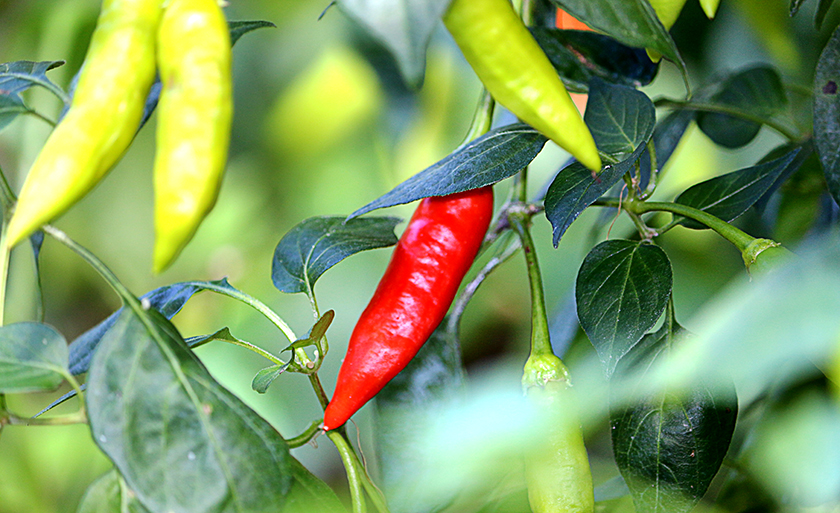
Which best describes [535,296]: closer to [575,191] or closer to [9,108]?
Result: [575,191]

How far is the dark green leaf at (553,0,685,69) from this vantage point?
0.31m

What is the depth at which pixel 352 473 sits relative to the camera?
1.17ft

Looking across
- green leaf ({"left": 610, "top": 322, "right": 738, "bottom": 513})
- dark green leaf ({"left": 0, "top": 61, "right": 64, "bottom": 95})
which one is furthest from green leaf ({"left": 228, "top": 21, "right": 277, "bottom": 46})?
green leaf ({"left": 610, "top": 322, "right": 738, "bottom": 513})

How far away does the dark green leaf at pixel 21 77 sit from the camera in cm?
32

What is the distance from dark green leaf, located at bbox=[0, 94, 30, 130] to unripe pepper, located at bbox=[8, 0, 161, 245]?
0.33 feet

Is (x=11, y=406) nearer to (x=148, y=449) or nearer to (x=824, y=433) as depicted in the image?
(x=148, y=449)

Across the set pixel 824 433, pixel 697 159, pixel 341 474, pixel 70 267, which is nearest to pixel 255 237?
pixel 70 267

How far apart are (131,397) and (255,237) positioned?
2.84ft

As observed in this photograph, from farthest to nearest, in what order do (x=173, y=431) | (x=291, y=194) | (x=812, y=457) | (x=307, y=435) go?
(x=291, y=194) < (x=307, y=435) < (x=173, y=431) < (x=812, y=457)

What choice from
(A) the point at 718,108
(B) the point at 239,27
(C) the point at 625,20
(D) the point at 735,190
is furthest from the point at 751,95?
(B) the point at 239,27

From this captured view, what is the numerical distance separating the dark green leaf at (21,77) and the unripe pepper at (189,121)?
117mm

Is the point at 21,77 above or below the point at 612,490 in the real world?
above

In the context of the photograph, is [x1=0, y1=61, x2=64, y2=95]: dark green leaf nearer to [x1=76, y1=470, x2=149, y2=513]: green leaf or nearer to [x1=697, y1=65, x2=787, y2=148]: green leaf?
[x1=76, y1=470, x2=149, y2=513]: green leaf

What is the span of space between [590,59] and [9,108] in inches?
14.8
